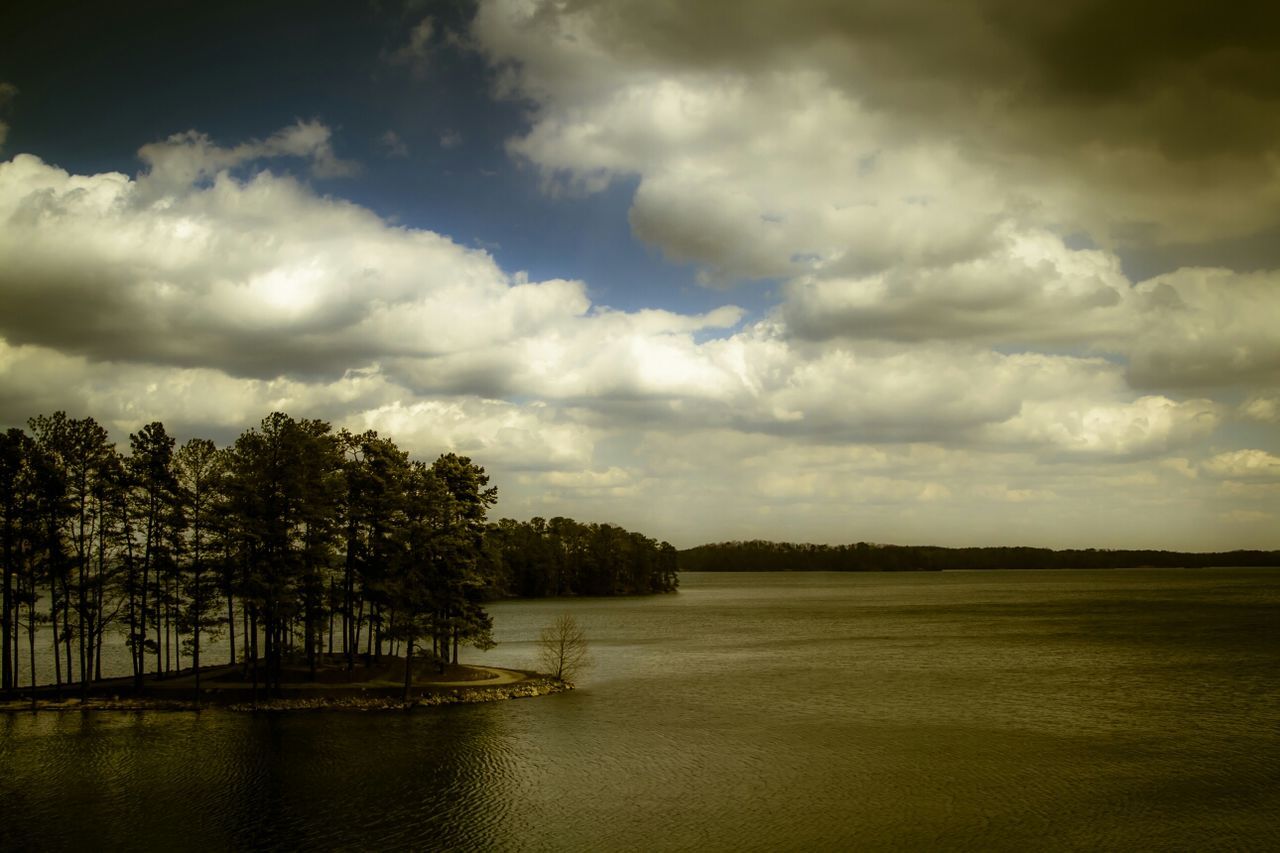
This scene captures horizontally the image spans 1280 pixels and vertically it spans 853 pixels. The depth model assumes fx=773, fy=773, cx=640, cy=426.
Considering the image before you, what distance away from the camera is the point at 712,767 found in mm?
37719

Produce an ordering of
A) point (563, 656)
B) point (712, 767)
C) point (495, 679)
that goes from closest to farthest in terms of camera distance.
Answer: point (712, 767)
point (495, 679)
point (563, 656)

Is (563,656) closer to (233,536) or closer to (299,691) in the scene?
(299,691)

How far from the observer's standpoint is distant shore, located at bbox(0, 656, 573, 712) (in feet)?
157

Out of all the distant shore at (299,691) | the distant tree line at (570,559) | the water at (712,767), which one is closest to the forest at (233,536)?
the distant shore at (299,691)

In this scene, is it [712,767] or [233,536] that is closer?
[712,767]

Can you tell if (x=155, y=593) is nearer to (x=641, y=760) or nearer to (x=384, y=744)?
(x=384, y=744)

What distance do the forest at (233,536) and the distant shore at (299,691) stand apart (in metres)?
1.30

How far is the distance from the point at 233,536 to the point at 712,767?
31415 mm

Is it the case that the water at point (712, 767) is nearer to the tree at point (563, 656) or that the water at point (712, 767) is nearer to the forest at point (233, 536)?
the tree at point (563, 656)

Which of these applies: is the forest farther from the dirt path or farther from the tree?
the tree

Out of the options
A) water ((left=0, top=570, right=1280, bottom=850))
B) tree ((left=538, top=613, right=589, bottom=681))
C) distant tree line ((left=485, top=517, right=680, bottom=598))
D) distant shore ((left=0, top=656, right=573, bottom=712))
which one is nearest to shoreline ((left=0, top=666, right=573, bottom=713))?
distant shore ((left=0, top=656, right=573, bottom=712))

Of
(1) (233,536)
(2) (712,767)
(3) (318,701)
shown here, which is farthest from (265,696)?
(2) (712,767)

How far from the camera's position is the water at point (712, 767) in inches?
1137

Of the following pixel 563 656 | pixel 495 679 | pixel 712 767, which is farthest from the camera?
pixel 563 656
